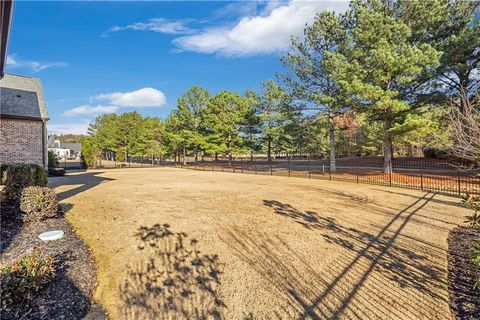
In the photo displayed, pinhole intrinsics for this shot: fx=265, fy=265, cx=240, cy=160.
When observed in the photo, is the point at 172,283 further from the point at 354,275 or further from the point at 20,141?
the point at 20,141

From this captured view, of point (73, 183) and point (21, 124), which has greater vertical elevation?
point (21, 124)

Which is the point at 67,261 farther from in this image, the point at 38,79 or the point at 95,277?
the point at 38,79

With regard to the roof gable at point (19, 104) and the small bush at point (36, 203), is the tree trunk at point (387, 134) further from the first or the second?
the roof gable at point (19, 104)

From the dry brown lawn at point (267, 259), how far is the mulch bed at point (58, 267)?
241 millimetres

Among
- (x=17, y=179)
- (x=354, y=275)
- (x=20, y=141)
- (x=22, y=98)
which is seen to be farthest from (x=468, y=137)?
(x=22, y=98)

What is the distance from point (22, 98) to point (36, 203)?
51.7 ft

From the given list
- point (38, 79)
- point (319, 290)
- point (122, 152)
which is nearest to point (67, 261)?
point (319, 290)

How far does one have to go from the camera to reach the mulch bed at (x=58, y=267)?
3336mm

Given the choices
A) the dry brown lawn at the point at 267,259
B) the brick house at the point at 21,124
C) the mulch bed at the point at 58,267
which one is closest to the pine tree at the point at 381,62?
the dry brown lawn at the point at 267,259

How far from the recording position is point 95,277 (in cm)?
427

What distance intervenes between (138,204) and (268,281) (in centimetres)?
584

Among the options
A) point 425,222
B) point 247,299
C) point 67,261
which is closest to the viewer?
point 247,299

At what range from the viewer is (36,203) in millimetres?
6246

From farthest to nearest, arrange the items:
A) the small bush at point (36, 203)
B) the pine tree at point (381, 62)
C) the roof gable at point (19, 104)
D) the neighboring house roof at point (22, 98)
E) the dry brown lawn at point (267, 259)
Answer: the neighboring house roof at point (22, 98) < the roof gable at point (19, 104) < the pine tree at point (381, 62) < the small bush at point (36, 203) < the dry brown lawn at point (267, 259)
